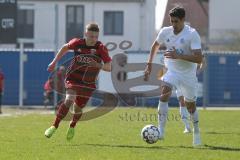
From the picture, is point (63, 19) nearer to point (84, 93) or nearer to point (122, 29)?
point (122, 29)

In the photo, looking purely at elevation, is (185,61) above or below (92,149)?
above

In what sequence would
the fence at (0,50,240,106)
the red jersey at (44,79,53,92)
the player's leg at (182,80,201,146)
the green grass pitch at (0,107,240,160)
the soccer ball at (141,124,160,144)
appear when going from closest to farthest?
the green grass pitch at (0,107,240,160) < the soccer ball at (141,124,160,144) < the player's leg at (182,80,201,146) < the red jersey at (44,79,53,92) < the fence at (0,50,240,106)

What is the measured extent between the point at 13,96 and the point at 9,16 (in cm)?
496

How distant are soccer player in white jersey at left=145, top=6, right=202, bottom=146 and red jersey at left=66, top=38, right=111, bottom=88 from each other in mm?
896

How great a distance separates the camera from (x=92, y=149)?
1088 centimetres

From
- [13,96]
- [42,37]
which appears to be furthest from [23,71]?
[42,37]

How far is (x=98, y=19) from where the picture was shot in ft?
173

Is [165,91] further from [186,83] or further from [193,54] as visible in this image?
[193,54]

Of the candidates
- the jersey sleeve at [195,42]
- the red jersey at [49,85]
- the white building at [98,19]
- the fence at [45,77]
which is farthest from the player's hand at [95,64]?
the white building at [98,19]

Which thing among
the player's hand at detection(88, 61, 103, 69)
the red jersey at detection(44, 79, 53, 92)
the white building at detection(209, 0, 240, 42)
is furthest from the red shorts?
the white building at detection(209, 0, 240, 42)

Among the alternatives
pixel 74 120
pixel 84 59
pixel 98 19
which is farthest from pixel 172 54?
pixel 98 19

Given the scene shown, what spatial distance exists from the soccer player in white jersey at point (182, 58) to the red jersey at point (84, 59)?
2.94 feet

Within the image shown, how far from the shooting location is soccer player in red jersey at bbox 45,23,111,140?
12.1 meters

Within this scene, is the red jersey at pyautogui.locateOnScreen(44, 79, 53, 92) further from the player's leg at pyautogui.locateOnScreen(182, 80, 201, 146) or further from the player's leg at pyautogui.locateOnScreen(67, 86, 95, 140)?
the player's leg at pyautogui.locateOnScreen(182, 80, 201, 146)
